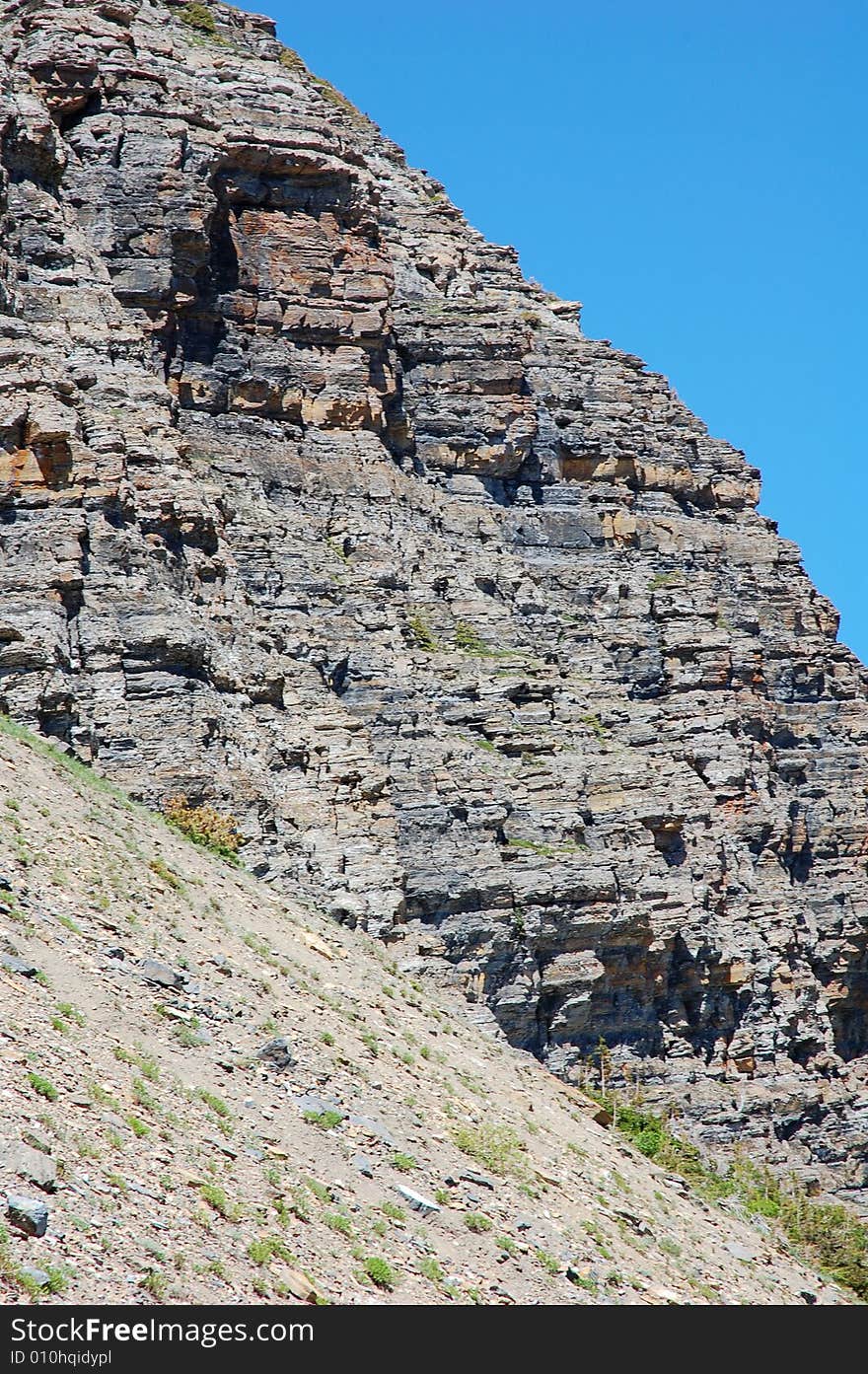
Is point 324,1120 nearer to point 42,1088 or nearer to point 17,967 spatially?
point 17,967

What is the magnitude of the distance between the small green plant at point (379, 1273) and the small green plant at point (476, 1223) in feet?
14.1

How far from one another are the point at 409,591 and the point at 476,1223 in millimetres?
35015

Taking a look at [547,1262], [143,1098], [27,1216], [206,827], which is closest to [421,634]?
[206,827]

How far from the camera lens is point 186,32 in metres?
73.0

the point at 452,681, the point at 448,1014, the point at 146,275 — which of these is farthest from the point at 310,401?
the point at 448,1014

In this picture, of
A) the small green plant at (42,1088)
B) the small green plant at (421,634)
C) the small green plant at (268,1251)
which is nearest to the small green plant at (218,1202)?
the small green plant at (268,1251)

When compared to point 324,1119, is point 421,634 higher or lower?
higher

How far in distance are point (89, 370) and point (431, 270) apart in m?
26.9

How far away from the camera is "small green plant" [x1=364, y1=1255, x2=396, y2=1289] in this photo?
80.6 feet

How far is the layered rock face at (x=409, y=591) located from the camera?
49000 mm

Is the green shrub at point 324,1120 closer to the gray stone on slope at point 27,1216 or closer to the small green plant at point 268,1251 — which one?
the small green plant at point 268,1251

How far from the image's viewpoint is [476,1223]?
29.2 meters

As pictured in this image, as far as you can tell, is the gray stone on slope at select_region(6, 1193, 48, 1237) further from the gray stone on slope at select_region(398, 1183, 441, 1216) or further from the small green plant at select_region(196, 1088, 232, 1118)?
the gray stone on slope at select_region(398, 1183, 441, 1216)

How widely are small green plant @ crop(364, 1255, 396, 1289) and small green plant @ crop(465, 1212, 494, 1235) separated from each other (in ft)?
14.1
